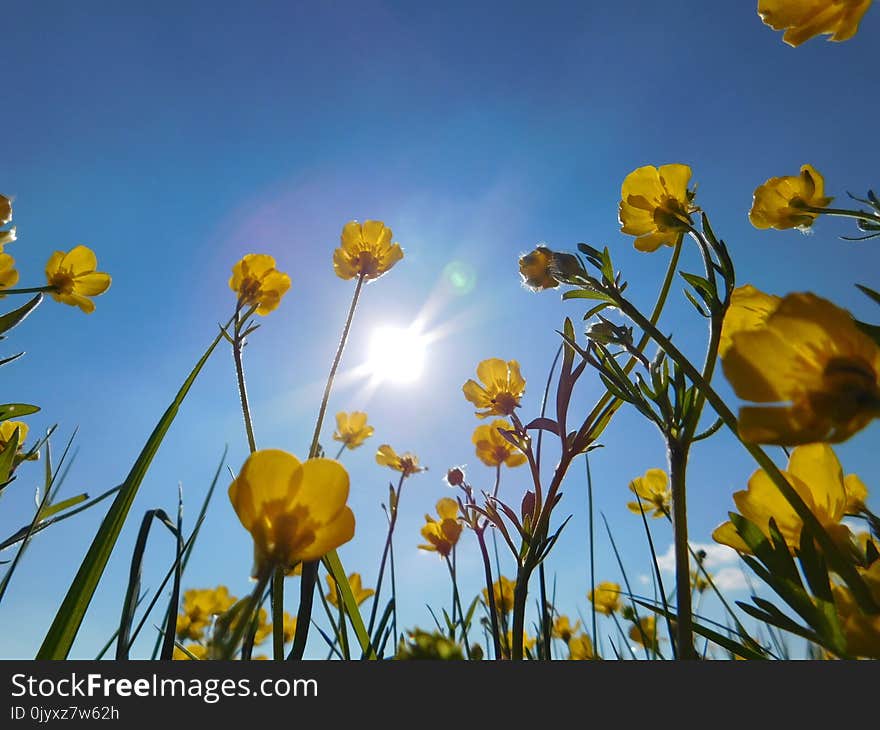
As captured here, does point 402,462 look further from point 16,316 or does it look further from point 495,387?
point 16,316

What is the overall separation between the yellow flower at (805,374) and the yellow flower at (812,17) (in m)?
0.78

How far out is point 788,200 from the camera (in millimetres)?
1828

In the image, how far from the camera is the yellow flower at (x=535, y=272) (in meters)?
1.73

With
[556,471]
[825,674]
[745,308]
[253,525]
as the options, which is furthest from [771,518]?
[253,525]

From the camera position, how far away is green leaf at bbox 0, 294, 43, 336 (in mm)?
1969

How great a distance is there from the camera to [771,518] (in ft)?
2.97

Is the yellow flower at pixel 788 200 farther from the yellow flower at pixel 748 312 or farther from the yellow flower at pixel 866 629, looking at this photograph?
the yellow flower at pixel 866 629

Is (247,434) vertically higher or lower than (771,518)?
higher

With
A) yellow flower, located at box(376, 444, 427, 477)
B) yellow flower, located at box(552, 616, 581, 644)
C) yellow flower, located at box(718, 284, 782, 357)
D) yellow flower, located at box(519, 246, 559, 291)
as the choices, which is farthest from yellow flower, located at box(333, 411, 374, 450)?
yellow flower, located at box(718, 284, 782, 357)

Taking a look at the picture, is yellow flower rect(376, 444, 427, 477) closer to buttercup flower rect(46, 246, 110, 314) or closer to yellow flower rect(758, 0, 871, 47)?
buttercup flower rect(46, 246, 110, 314)

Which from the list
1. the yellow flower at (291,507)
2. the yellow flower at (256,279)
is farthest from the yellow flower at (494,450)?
the yellow flower at (291,507)

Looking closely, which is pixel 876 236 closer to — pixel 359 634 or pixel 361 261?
pixel 359 634

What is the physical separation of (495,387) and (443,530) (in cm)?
77

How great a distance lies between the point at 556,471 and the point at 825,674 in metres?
0.86
